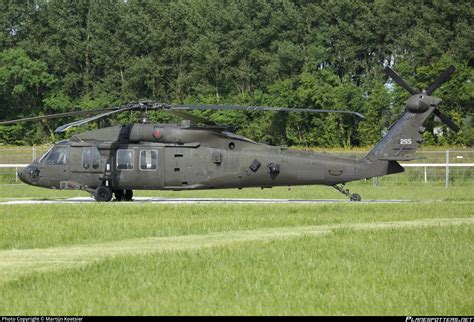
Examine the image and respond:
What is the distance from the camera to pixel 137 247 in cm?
1895

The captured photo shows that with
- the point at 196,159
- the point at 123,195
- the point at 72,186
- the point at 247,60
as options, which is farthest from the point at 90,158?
the point at 247,60

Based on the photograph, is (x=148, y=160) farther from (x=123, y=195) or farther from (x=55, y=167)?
(x=55, y=167)

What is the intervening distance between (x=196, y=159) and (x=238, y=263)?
16.4m

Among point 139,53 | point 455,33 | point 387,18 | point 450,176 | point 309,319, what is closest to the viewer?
point 309,319

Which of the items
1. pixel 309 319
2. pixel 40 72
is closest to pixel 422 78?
pixel 40 72

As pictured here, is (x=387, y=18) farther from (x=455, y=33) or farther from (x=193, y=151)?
(x=193, y=151)

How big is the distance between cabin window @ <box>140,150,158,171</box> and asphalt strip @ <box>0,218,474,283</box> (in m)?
10.3

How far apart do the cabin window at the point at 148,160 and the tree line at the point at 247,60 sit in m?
42.4

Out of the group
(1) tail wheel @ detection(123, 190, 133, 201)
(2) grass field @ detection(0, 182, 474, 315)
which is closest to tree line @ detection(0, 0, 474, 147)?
(1) tail wheel @ detection(123, 190, 133, 201)

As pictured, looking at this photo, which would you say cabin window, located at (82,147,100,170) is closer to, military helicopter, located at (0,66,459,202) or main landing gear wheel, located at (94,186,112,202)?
military helicopter, located at (0,66,459,202)

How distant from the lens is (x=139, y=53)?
312 ft

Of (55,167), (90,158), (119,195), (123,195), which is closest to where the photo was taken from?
(90,158)

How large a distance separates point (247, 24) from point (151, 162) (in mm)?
58762

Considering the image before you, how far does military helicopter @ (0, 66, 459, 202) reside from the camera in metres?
31.2
